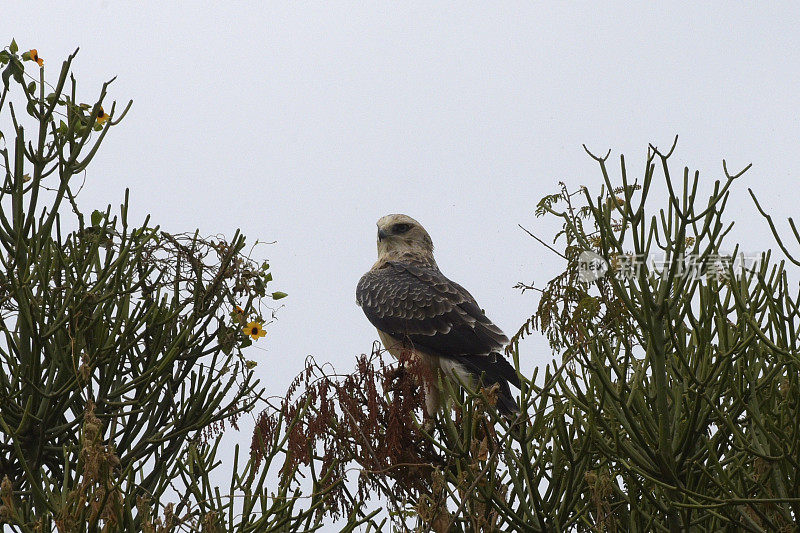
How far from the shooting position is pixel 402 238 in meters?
8.91

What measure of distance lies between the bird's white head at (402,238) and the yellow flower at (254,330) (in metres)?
3.30

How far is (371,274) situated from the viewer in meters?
8.55

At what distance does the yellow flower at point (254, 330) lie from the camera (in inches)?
219

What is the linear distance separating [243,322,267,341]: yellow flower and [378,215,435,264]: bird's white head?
3299 millimetres

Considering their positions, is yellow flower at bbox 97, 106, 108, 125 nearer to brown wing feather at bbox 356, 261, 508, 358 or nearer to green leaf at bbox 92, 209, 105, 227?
green leaf at bbox 92, 209, 105, 227

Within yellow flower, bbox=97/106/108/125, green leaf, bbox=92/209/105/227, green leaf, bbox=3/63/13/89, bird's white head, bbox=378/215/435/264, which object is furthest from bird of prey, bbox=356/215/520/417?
green leaf, bbox=3/63/13/89

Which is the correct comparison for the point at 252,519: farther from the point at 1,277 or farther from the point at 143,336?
the point at 1,277

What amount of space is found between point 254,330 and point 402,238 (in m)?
3.55

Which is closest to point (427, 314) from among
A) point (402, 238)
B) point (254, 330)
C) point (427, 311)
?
point (427, 311)

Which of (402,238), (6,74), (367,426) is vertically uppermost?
(402,238)

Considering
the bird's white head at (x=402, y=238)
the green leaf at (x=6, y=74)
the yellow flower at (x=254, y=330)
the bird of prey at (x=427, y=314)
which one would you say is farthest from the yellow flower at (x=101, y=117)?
the bird's white head at (x=402, y=238)

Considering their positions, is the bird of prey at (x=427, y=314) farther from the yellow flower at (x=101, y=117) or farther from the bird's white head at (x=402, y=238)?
the yellow flower at (x=101, y=117)

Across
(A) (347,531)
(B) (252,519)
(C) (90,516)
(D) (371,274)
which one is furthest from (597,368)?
(D) (371,274)

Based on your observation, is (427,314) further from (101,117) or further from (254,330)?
(101,117)
